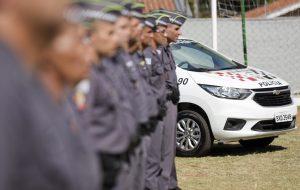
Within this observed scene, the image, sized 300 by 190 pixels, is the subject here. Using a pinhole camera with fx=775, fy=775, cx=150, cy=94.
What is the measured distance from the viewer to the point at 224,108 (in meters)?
11.3

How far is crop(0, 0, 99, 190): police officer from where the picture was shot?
208cm

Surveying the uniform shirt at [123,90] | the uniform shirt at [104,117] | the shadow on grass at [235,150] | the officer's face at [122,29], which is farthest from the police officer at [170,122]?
the uniform shirt at [104,117]

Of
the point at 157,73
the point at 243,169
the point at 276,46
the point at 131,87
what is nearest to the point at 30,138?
the point at 131,87

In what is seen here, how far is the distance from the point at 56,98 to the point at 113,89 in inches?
99.6

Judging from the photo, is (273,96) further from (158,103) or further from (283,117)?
(158,103)

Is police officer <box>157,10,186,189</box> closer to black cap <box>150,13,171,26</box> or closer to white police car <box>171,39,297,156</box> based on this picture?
black cap <box>150,13,171,26</box>

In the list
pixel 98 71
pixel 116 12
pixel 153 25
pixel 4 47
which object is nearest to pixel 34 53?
pixel 4 47

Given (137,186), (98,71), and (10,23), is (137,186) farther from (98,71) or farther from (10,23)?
(10,23)

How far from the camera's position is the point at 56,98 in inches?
90.0

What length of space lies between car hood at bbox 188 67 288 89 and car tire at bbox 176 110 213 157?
54 centimetres

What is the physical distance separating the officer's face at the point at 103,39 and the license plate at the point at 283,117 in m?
7.12

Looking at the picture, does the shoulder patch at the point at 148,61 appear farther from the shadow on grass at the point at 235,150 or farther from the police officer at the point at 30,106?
the police officer at the point at 30,106

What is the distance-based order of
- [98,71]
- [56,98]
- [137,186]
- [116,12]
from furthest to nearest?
[137,186] → [116,12] → [98,71] → [56,98]

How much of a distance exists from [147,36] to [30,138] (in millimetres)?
5692
